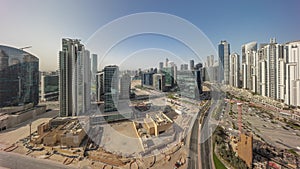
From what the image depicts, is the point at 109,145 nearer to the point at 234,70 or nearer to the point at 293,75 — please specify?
the point at 293,75

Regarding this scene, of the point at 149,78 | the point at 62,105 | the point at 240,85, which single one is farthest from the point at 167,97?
the point at 240,85

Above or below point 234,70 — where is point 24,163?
below

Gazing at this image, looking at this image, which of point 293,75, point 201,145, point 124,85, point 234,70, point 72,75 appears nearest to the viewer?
point 201,145

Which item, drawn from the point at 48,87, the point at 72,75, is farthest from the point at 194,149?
the point at 48,87

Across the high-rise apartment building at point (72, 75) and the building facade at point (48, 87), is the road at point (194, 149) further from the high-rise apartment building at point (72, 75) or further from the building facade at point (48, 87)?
the building facade at point (48, 87)

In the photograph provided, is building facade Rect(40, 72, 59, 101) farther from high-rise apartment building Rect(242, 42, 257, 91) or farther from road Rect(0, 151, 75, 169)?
high-rise apartment building Rect(242, 42, 257, 91)
